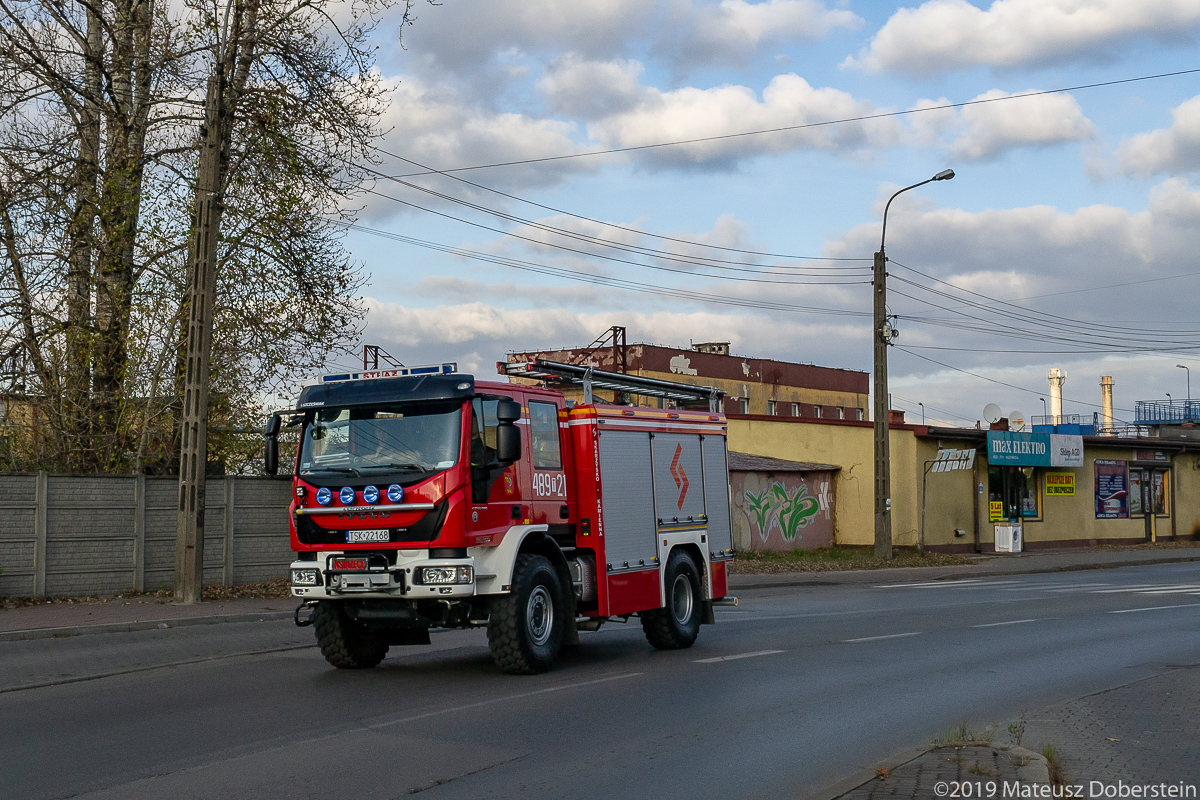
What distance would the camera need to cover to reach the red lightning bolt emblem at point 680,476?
13.3 m

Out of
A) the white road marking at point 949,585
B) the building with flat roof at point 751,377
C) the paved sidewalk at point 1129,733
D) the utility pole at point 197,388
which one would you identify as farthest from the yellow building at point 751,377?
the paved sidewalk at point 1129,733

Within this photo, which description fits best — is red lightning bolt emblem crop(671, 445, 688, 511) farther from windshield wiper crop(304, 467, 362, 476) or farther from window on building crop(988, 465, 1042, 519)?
window on building crop(988, 465, 1042, 519)

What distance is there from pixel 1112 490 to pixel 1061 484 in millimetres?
4307

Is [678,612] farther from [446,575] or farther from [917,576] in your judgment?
[917,576]

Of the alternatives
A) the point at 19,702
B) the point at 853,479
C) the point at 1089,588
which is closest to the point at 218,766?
the point at 19,702

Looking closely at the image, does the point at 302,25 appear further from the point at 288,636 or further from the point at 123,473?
the point at 288,636

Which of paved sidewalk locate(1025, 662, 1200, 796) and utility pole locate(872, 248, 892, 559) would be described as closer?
paved sidewalk locate(1025, 662, 1200, 796)

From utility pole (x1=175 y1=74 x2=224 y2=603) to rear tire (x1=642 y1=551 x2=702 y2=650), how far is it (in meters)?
8.45

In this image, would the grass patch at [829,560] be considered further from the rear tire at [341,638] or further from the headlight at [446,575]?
the headlight at [446,575]

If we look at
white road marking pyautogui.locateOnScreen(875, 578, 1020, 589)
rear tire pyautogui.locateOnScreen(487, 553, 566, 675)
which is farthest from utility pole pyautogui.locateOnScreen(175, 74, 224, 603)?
white road marking pyautogui.locateOnScreen(875, 578, 1020, 589)

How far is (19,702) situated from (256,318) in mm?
11758

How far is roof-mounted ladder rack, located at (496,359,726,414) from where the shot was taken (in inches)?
460

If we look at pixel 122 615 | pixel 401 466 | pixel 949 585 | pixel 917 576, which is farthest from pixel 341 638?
pixel 917 576

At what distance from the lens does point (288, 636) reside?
14.9 meters
